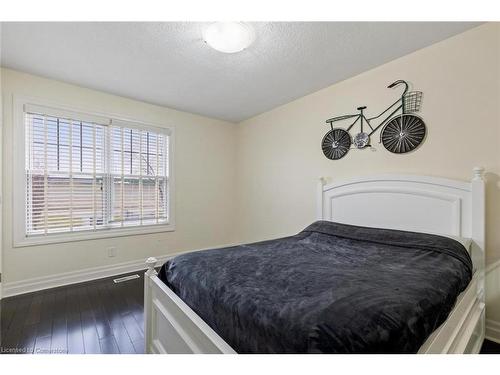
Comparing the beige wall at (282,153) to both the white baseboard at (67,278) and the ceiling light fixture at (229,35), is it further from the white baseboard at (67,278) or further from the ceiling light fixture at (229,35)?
the ceiling light fixture at (229,35)

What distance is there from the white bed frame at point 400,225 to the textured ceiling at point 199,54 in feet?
3.92

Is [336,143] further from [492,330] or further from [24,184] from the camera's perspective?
[24,184]

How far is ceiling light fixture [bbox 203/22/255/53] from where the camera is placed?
170cm

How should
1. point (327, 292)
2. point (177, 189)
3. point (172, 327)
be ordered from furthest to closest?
point (177, 189) → point (172, 327) → point (327, 292)

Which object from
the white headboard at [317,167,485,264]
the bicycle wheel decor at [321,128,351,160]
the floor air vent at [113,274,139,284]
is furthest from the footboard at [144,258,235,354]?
the bicycle wheel decor at [321,128,351,160]

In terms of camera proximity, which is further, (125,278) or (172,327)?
(125,278)

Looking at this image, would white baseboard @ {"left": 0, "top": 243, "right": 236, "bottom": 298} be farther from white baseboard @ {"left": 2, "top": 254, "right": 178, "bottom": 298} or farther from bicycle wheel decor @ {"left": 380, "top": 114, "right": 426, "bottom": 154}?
bicycle wheel decor @ {"left": 380, "top": 114, "right": 426, "bottom": 154}

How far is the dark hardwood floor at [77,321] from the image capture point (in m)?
1.68

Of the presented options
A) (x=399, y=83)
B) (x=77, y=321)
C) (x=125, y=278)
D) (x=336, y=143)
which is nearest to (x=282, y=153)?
(x=336, y=143)

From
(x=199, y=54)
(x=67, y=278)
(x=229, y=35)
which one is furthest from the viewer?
(x=67, y=278)

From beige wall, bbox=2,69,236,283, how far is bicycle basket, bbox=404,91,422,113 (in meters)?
2.77

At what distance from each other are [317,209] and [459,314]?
5.55ft

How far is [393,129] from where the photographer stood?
91.0 inches

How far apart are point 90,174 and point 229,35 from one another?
2386 millimetres
